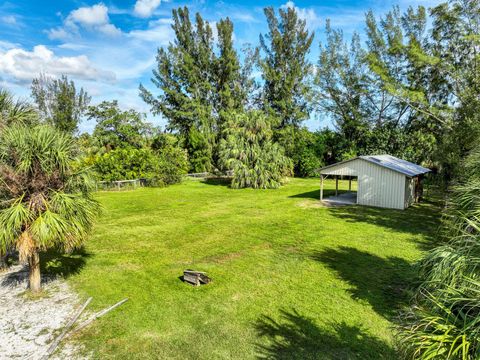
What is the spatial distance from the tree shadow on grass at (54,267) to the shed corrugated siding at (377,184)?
1419 cm

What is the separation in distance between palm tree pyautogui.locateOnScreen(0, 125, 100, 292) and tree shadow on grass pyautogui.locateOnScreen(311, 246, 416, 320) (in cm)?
649

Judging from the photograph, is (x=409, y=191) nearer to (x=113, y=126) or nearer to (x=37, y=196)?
(x=37, y=196)

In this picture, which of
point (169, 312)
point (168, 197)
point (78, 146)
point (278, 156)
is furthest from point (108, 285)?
point (278, 156)

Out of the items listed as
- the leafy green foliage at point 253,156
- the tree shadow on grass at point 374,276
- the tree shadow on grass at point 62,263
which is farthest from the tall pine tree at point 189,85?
the tree shadow on grass at point 374,276

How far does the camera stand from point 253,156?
945 inches

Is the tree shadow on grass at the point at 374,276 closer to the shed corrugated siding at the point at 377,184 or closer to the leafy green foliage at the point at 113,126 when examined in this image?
the shed corrugated siding at the point at 377,184

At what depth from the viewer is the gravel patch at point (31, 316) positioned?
506cm

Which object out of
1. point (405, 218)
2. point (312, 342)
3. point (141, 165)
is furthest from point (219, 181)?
point (312, 342)

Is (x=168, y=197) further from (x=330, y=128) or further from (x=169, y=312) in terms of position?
(x=330, y=128)

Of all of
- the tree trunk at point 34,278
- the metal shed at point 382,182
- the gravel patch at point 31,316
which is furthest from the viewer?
the metal shed at point 382,182

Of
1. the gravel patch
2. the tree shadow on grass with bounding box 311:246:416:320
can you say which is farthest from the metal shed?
the gravel patch

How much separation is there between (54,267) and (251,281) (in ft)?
18.5

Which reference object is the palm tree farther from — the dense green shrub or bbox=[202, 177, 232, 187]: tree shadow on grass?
bbox=[202, 177, 232, 187]: tree shadow on grass

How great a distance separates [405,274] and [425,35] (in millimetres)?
27270
